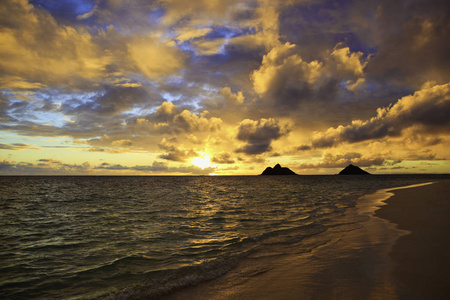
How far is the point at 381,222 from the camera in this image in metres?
16.9

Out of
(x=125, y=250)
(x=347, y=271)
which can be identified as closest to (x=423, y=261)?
(x=347, y=271)

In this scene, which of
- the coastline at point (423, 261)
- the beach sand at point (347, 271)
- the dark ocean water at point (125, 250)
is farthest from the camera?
the dark ocean water at point (125, 250)

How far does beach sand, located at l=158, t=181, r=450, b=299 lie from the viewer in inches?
262

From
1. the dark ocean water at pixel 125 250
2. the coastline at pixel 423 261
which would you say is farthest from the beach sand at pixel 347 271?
the dark ocean water at pixel 125 250

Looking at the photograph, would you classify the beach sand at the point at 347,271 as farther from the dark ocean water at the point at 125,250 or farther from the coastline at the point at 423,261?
the dark ocean water at the point at 125,250

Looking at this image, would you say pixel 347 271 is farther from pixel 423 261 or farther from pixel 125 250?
pixel 125 250

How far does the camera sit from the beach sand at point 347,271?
262 inches

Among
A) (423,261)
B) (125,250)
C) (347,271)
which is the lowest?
(125,250)

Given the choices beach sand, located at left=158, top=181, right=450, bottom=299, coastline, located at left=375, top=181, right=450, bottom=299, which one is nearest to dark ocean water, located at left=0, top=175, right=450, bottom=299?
beach sand, located at left=158, top=181, right=450, bottom=299

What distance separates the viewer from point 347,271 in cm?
820

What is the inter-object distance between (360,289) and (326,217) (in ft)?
48.1

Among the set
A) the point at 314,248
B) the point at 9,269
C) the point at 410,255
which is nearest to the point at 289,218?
the point at 314,248

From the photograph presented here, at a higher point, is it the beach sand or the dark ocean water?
the beach sand

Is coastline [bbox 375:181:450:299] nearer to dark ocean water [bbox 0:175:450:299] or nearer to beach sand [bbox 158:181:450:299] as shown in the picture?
beach sand [bbox 158:181:450:299]
